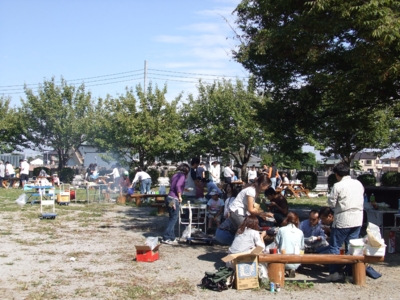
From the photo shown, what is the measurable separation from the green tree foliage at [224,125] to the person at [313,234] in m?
20.3

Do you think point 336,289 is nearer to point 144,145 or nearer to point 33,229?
point 33,229

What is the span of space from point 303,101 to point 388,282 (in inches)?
197

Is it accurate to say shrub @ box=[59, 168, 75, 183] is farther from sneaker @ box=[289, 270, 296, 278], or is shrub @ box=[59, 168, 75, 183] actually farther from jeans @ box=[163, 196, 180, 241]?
sneaker @ box=[289, 270, 296, 278]

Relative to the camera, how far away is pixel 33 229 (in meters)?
11.4

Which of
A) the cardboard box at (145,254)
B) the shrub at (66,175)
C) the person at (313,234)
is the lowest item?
the cardboard box at (145,254)

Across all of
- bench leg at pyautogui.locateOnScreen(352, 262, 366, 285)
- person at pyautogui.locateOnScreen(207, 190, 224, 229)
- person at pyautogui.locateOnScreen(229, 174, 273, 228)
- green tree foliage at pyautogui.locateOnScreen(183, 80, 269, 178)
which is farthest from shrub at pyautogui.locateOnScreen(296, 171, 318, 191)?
bench leg at pyautogui.locateOnScreen(352, 262, 366, 285)

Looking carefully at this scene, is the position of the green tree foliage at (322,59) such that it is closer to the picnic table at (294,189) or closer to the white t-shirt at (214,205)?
the white t-shirt at (214,205)

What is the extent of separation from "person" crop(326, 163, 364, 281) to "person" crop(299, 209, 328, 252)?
65 centimetres

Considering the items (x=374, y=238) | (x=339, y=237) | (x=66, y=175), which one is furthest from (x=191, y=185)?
(x=66, y=175)

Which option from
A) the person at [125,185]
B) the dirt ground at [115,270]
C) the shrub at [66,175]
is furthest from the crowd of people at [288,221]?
the shrub at [66,175]

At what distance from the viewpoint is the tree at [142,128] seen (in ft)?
85.4

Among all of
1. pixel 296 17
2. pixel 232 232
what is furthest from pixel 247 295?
pixel 296 17

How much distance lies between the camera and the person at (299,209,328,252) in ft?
24.9

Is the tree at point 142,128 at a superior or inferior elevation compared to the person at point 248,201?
superior
